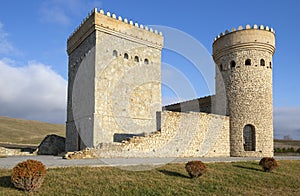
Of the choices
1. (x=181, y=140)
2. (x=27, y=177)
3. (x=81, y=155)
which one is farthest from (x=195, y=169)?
(x=181, y=140)

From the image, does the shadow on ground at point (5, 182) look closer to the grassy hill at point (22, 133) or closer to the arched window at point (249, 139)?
the arched window at point (249, 139)

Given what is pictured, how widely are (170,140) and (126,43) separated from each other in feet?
28.4

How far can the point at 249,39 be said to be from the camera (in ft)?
66.8

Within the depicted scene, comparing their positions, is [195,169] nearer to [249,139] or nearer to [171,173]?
[171,173]

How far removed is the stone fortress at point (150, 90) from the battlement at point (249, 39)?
0.07 meters

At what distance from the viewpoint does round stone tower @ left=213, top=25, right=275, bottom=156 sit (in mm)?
20047

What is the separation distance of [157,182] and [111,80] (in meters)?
11.8

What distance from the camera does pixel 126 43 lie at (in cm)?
2073

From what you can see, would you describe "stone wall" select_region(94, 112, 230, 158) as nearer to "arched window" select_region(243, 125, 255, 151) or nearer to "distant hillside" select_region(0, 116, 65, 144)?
"arched window" select_region(243, 125, 255, 151)

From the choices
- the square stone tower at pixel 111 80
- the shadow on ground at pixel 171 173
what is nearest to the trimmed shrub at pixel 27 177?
the shadow on ground at pixel 171 173

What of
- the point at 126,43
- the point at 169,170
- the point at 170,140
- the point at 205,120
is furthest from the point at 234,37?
the point at 169,170

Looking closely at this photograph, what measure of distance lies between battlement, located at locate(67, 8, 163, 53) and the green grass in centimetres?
1225

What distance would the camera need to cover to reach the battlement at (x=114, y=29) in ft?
63.7

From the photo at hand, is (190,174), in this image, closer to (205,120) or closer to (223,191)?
(223,191)
